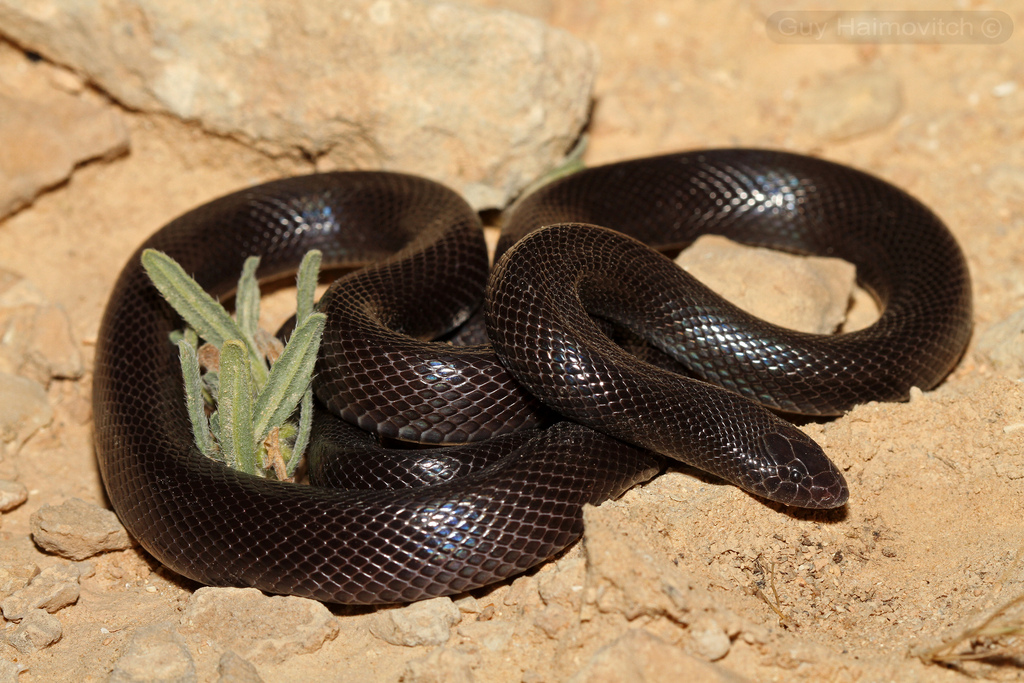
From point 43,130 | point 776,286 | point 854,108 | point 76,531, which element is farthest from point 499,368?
point 854,108

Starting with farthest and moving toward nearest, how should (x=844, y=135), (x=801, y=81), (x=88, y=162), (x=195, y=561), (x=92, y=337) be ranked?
1. (x=801, y=81)
2. (x=844, y=135)
3. (x=88, y=162)
4. (x=92, y=337)
5. (x=195, y=561)

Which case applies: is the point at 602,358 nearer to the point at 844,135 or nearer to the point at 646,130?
the point at 646,130

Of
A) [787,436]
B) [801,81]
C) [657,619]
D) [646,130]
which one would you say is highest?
[801,81]

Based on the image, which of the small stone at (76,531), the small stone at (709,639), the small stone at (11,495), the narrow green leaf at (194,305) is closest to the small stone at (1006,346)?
the small stone at (709,639)

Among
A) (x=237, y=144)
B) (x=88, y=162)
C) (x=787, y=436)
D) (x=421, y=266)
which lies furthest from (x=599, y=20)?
(x=787, y=436)

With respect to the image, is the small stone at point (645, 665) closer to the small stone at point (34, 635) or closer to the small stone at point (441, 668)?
the small stone at point (441, 668)

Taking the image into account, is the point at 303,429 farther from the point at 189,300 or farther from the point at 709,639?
the point at 709,639

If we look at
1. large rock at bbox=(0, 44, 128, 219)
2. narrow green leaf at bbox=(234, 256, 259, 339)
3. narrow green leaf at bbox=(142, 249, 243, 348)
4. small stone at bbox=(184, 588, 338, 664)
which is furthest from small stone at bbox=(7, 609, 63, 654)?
large rock at bbox=(0, 44, 128, 219)
